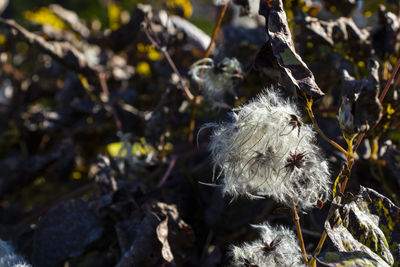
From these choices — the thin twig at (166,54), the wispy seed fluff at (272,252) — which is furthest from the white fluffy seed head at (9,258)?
the thin twig at (166,54)

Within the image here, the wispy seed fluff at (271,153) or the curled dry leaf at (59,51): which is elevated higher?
the wispy seed fluff at (271,153)

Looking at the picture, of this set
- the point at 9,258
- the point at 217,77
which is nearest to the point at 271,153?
the point at 217,77

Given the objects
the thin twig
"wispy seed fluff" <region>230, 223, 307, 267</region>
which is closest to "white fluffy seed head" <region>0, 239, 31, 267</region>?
"wispy seed fluff" <region>230, 223, 307, 267</region>

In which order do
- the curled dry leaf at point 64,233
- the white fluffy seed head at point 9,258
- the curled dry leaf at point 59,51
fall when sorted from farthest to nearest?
the curled dry leaf at point 59,51 → the curled dry leaf at point 64,233 → the white fluffy seed head at point 9,258

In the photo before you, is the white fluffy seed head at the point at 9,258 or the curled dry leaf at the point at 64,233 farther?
the curled dry leaf at the point at 64,233

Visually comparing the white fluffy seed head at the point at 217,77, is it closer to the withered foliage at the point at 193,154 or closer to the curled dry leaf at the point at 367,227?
the withered foliage at the point at 193,154

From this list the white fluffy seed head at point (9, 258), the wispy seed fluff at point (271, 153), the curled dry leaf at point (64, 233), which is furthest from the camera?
the curled dry leaf at point (64, 233)
